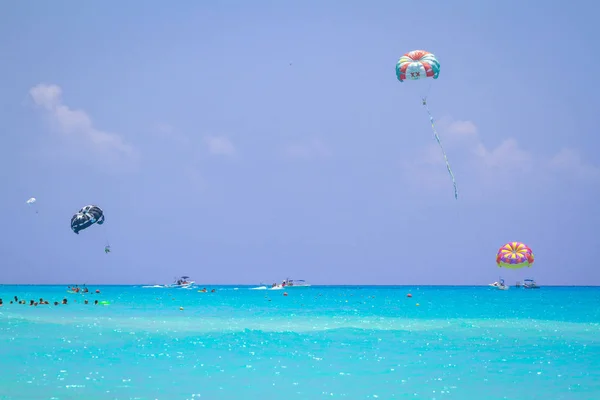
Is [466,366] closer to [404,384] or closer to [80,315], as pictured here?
[404,384]

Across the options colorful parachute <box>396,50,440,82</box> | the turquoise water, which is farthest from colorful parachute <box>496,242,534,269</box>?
colorful parachute <box>396,50,440,82</box>

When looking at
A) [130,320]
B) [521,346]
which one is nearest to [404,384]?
[521,346]

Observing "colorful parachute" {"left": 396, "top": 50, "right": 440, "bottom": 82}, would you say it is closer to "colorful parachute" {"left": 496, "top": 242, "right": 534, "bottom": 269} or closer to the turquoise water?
the turquoise water

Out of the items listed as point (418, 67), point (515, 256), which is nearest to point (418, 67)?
point (418, 67)

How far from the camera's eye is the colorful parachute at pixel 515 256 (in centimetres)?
4853

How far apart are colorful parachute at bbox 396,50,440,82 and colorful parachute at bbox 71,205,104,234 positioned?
23.9 m

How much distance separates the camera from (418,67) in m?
37.7

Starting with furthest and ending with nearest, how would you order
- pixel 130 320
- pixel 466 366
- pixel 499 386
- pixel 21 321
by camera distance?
pixel 130 320, pixel 21 321, pixel 466 366, pixel 499 386

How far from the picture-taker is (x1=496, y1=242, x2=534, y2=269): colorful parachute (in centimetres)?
4853

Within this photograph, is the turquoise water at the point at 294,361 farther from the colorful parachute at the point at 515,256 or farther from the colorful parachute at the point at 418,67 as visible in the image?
the colorful parachute at the point at 418,67

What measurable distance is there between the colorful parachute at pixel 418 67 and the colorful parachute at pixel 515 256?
1687 cm

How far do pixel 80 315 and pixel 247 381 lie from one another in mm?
32677

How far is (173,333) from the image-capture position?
38.0m

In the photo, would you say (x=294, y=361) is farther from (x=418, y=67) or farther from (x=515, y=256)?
(x=515, y=256)
